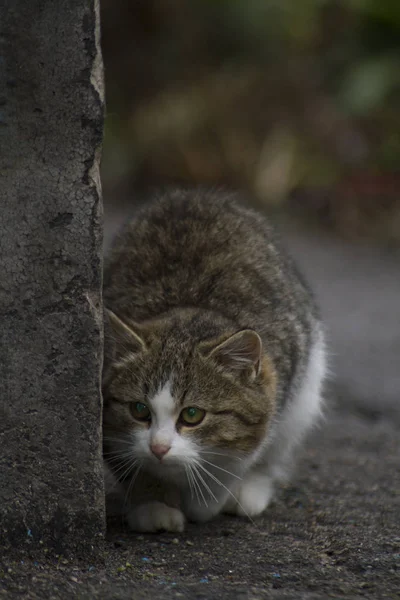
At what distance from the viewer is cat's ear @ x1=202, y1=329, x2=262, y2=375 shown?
4148 mm

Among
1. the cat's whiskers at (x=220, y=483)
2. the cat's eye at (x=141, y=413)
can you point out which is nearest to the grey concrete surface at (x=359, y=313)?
the cat's whiskers at (x=220, y=483)

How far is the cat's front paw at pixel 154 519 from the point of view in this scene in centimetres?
429

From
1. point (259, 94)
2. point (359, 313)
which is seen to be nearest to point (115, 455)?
point (359, 313)

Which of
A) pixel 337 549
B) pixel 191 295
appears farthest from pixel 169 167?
pixel 337 549

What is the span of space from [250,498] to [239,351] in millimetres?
883

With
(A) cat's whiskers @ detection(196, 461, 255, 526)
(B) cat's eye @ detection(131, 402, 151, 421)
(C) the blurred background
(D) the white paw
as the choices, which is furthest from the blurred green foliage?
(B) cat's eye @ detection(131, 402, 151, 421)

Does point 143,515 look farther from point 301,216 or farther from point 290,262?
point 301,216

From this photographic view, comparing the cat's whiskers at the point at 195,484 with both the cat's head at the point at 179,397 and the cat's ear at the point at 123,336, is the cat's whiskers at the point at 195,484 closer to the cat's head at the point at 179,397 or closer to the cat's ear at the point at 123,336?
the cat's head at the point at 179,397

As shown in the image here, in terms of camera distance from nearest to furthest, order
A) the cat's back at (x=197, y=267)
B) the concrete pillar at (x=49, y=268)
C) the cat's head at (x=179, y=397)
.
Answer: the concrete pillar at (x=49, y=268) < the cat's head at (x=179, y=397) < the cat's back at (x=197, y=267)

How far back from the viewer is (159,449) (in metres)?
3.96

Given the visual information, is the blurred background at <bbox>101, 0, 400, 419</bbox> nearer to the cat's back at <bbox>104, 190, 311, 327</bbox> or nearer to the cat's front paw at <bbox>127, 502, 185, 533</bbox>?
the cat's back at <bbox>104, 190, 311, 327</bbox>

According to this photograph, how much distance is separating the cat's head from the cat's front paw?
0.17 metres

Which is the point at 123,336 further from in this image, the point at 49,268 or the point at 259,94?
the point at 259,94

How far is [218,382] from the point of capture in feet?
13.9
